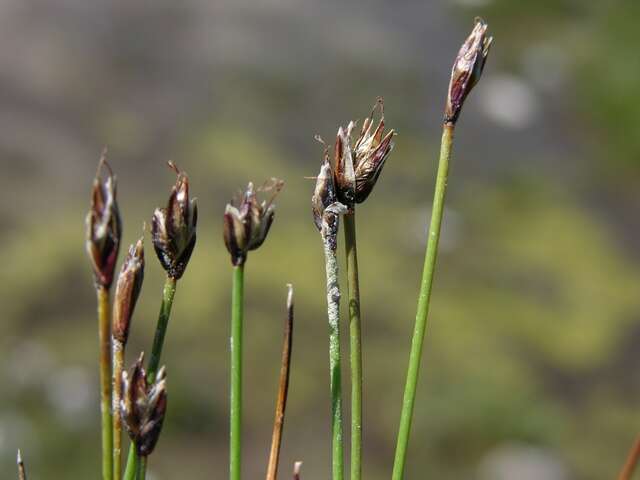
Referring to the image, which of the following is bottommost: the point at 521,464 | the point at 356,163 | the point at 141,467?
the point at 141,467

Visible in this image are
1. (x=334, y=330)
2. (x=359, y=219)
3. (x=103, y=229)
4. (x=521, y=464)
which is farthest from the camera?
(x=359, y=219)

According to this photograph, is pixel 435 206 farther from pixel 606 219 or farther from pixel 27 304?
pixel 606 219

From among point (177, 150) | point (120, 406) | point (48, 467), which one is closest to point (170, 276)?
point (120, 406)

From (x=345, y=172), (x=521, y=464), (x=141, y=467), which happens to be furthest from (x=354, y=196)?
(x=521, y=464)

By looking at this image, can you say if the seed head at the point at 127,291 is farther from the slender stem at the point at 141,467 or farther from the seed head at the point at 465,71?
the seed head at the point at 465,71

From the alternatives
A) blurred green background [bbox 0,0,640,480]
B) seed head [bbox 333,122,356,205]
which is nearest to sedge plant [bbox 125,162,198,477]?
seed head [bbox 333,122,356,205]

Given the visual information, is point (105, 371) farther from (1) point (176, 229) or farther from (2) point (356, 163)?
(2) point (356, 163)

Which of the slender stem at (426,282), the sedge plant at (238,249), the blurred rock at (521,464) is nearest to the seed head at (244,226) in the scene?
the sedge plant at (238,249)
